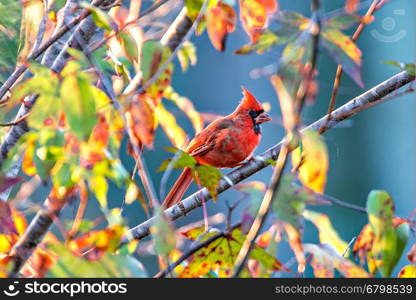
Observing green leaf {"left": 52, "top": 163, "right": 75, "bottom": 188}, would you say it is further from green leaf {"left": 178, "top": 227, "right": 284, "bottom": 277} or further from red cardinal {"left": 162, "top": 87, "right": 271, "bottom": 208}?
red cardinal {"left": 162, "top": 87, "right": 271, "bottom": 208}

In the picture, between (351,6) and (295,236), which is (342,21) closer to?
(351,6)

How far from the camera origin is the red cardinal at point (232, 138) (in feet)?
7.57

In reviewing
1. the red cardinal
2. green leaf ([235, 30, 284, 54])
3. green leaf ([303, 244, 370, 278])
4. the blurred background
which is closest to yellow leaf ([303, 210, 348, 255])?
green leaf ([303, 244, 370, 278])

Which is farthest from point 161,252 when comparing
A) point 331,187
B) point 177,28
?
point 331,187

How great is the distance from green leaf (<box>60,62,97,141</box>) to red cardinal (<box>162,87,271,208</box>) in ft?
4.21

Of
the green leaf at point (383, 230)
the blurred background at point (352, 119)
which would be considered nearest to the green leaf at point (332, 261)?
the green leaf at point (383, 230)

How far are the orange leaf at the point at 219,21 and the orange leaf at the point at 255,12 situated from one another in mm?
24

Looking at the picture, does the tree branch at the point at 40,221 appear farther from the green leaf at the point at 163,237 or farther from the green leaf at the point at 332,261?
the green leaf at the point at 332,261

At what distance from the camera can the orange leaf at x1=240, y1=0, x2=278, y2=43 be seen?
1284 mm

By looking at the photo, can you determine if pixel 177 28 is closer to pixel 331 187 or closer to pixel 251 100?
pixel 251 100

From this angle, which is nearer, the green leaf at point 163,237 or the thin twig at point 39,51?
the green leaf at point 163,237

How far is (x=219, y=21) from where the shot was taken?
1.30 metres

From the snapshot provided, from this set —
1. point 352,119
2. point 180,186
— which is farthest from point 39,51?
point 352,119

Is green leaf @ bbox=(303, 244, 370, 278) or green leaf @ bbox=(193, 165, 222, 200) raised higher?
green leaf @ bbox=(193, 165, 222, 200)
